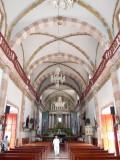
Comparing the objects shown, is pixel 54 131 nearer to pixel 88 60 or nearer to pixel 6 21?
pixel 88 60

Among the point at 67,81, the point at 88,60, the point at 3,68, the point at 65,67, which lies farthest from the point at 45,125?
the point at 3,68

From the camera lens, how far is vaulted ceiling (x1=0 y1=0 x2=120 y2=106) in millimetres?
8656

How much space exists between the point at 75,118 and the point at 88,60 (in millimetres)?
17348

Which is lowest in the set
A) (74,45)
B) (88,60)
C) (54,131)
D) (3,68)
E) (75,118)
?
(54,131)

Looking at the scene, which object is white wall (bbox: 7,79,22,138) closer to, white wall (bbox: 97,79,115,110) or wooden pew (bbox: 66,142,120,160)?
wooden pew (bbox: 66,142,120,160)

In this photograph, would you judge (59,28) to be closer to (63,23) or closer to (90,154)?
(63,23)

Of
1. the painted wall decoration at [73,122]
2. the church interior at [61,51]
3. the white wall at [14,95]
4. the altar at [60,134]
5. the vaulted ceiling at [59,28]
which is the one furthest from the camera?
the painted wall decoration at [73,122]

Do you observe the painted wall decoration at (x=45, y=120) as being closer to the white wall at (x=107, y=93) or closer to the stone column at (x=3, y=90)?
the white wall at (x=107, y=93)

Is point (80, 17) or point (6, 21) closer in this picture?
point (6, 21)

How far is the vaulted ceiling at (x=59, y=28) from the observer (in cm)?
866

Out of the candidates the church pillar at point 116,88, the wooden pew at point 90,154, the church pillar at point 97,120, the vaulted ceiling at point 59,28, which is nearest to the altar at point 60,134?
the church pillar at point 97,120

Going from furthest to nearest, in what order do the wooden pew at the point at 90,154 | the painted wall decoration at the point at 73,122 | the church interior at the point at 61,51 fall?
the painted wall decoration at the point at 73,122
the church interior at the point at 61,51
the wooden pew at the point at 90,154

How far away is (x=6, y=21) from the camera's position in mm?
8828

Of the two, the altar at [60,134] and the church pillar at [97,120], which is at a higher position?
the church pillar at [97,120]
